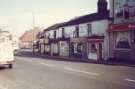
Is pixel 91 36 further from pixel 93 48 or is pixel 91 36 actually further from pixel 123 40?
pixel 123 40

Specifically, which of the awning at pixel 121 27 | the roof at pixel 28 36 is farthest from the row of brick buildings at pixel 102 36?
the roof at pixel 28 36

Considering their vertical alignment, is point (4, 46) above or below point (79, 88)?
above

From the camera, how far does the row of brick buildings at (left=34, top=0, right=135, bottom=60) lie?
37719 millimetres

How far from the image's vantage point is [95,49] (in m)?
44.1

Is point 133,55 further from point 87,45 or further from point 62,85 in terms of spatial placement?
point 62,85

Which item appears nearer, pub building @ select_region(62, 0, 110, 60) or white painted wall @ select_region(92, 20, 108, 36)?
white painted wall @ select_region(92, 20, 108, 36)

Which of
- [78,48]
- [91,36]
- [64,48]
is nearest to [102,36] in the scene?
[91,36]

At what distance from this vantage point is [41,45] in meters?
70.4

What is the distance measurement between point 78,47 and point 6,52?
24548 mm

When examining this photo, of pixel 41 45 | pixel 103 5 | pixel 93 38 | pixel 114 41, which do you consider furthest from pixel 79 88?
pixel 41 45

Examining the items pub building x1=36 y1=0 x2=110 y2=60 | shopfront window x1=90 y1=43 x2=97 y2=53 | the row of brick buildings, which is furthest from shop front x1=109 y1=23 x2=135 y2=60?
shopfront window x1=90 y1=43 x2=97 y2=53

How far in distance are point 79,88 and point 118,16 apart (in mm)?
26526

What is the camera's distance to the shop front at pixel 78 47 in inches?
1874

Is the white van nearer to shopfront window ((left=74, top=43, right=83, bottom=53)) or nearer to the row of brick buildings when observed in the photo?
the row of brick buildings
